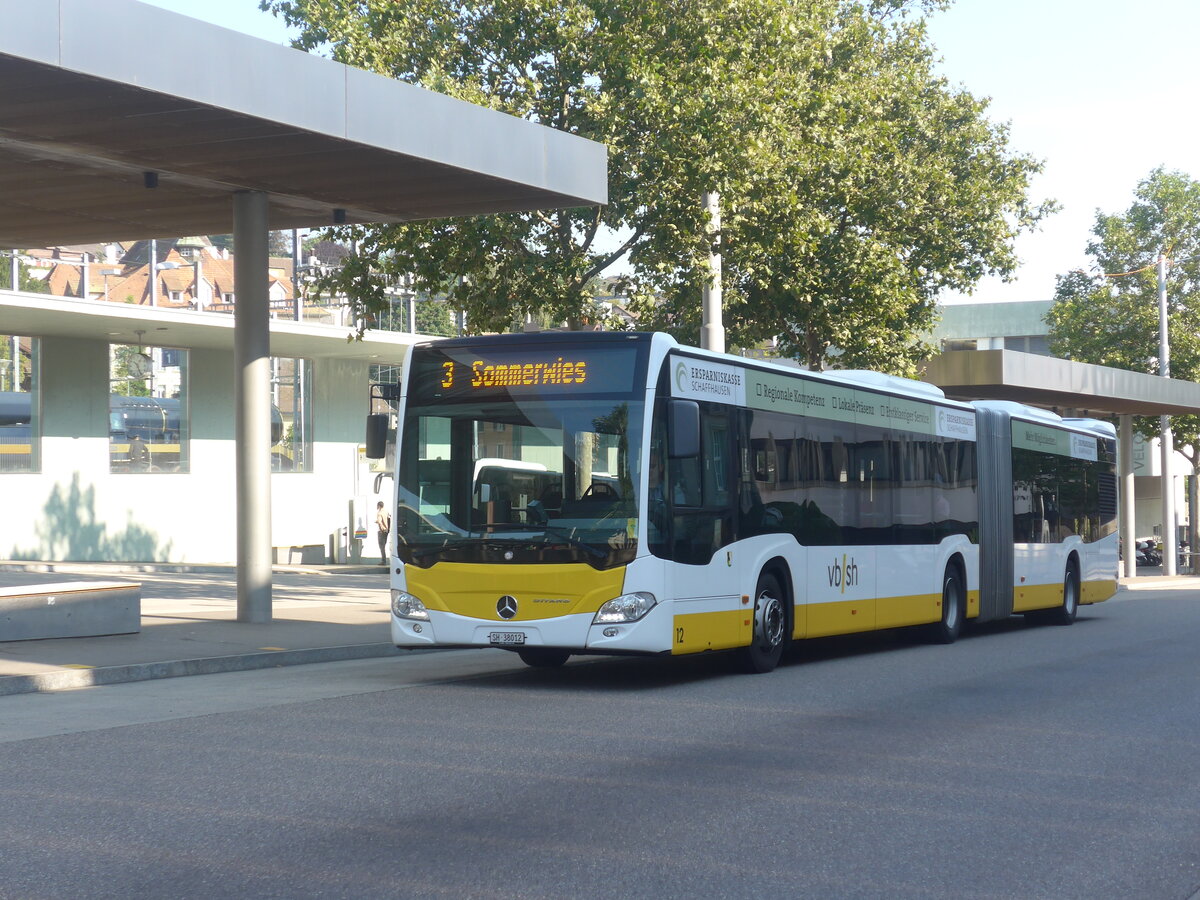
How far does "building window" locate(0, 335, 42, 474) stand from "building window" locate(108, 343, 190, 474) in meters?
1.57

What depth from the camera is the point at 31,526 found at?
30297mm

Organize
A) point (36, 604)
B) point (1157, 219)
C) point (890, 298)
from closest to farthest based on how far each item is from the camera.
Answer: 1. point (36, 604)
2. point (890, 298)
3. point (1157, 219)

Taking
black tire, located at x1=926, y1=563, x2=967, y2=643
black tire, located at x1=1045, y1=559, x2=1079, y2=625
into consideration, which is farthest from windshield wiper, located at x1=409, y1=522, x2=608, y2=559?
black tire, located at x1=1045, y1=559, x2=1079, y2=625

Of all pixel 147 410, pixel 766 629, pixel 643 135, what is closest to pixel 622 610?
pixel 766 629

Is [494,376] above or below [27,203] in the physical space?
below

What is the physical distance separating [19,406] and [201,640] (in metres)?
17.1

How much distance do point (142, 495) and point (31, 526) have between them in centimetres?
277

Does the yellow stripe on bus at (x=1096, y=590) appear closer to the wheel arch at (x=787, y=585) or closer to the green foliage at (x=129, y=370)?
the wheel arch at (x=787, y=585)

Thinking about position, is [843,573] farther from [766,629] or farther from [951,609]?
[951,609]

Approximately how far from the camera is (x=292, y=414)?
36.5 metres

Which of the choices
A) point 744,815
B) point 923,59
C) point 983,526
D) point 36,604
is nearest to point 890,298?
point 983,526

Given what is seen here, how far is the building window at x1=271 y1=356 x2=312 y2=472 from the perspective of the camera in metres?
36.3

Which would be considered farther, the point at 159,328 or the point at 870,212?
the point at 159,328

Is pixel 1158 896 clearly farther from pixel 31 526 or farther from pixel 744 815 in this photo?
pixel 31 526
